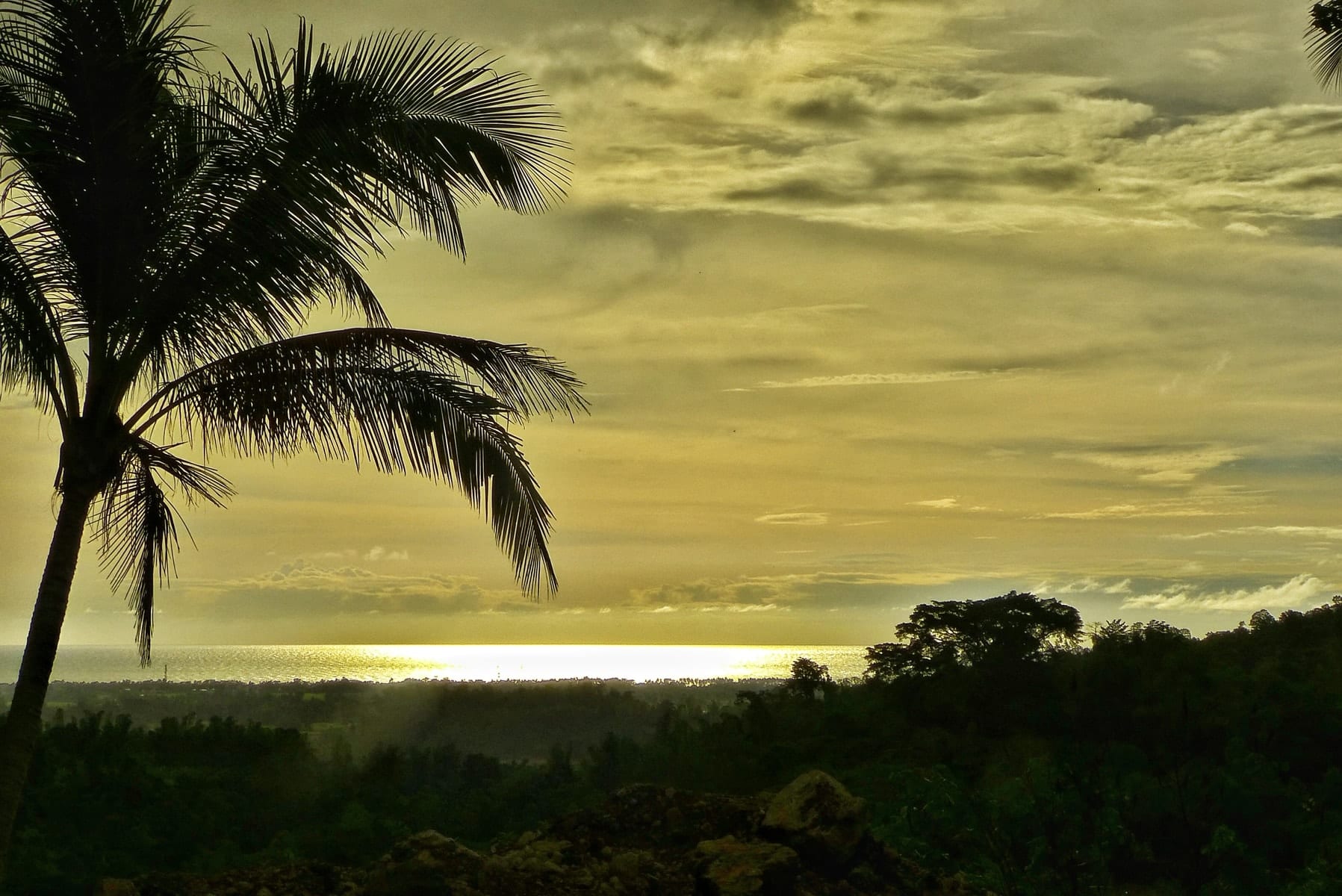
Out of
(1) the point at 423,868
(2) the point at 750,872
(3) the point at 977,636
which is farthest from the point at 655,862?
(3) the point at 977,636

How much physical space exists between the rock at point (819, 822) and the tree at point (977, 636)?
465 inches

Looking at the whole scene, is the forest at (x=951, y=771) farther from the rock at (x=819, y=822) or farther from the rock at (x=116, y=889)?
the rock at (x=116, y=889)

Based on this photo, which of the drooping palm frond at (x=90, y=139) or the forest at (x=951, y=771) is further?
the forest at (x=951, y=771)

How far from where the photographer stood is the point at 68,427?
28.0ft

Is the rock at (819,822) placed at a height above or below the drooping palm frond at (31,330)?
below

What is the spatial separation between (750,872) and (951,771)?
248 inches

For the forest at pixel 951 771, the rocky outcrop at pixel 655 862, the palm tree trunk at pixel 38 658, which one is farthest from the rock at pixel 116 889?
the forest at pixel 951 771

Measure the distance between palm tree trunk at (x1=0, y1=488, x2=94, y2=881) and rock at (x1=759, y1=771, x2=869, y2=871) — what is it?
5.69m

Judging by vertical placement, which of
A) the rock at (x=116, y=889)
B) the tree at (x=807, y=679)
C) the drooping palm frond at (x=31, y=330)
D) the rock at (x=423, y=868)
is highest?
the drooping palm frond at (x=31, y=330)

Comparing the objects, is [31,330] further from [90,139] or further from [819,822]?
[819,822]

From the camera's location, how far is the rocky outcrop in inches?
369

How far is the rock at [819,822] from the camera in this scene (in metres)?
9.92

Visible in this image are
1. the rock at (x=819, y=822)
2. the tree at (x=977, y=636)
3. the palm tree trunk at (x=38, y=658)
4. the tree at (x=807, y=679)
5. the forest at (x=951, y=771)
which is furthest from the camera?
the tree at (x=807, y=679)

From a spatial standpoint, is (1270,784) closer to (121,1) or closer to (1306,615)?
(1306,615)
